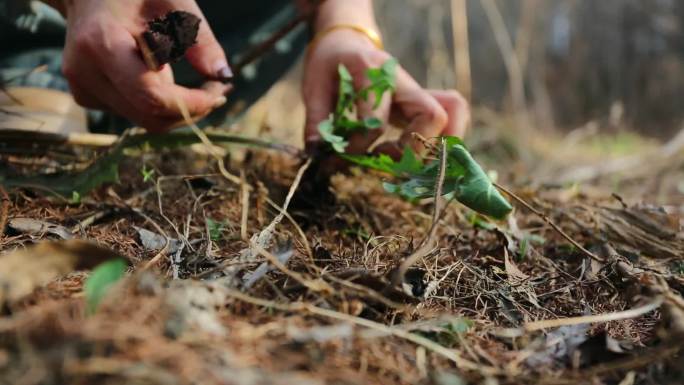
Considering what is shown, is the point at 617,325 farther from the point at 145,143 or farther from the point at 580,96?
the point at 580,96

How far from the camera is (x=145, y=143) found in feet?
4.23

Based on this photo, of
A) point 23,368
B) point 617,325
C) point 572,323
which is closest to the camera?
point 23,368

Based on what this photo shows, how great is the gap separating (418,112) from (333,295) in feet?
2.44

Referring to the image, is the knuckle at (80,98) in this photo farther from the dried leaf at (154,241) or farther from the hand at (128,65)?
the dried leaf at (154,241)

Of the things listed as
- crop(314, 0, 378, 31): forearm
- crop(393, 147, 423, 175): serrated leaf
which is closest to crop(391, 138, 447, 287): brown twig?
crop(393, 147, 423, 175): serrated leaf

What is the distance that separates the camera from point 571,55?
241 inches

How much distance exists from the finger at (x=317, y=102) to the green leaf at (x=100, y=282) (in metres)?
0.80

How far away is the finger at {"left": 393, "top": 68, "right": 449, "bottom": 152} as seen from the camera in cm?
131

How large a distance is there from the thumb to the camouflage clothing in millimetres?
→ 811

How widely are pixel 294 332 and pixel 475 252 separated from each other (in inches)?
23.0

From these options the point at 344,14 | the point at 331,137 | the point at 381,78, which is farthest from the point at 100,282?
the point at 344,14

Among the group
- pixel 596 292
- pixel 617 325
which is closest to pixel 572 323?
pixel 617 325

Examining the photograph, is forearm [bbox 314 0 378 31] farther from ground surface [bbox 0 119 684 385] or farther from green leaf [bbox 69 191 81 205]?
green leaf [bbox 69 191 81 205]

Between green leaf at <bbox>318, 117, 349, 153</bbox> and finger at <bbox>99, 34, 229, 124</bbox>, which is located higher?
finger at <bbox>99, 34, 229, 124</bbox>
